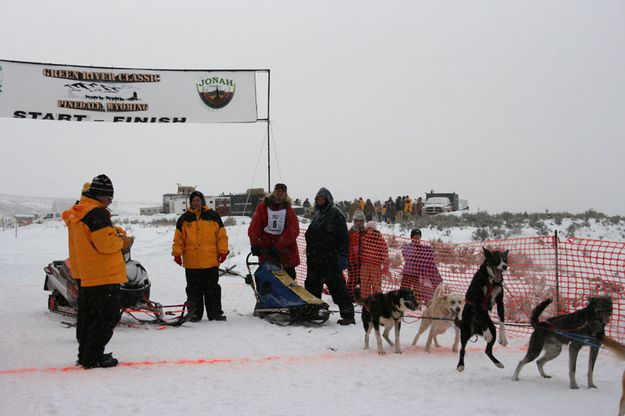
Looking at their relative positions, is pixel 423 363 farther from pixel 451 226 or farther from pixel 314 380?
pixel 451 226

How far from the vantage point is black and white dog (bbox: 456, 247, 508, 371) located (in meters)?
4.46

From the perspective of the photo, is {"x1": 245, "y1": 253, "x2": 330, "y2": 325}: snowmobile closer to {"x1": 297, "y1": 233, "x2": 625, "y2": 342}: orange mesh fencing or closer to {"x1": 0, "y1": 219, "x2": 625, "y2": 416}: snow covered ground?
{"x1": 0, "y1": 219, "x2": 625, "y2": 416}: snow covered ground

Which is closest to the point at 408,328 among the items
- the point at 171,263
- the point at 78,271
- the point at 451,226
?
the point at 78,271

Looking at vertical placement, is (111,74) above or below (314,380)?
above

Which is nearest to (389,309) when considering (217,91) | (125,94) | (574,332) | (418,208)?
(574,332)

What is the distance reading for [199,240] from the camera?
712cm

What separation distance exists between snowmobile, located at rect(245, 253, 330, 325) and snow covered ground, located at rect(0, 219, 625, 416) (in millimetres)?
190

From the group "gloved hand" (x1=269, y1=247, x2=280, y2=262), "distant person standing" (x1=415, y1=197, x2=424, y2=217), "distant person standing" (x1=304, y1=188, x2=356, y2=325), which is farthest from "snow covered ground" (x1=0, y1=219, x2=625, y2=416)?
"distant person standing" (x1=415, y1=197, x2=424, y2=217)

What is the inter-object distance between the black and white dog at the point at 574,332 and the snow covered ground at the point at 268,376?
0.67 ft

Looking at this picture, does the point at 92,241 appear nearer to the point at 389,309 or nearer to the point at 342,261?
the point at 389,309

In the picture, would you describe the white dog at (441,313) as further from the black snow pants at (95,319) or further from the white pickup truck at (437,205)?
the white pickup truck at (437,205)

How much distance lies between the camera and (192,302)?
701cm

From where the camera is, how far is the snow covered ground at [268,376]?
11.8 ft

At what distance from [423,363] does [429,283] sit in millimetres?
2950
